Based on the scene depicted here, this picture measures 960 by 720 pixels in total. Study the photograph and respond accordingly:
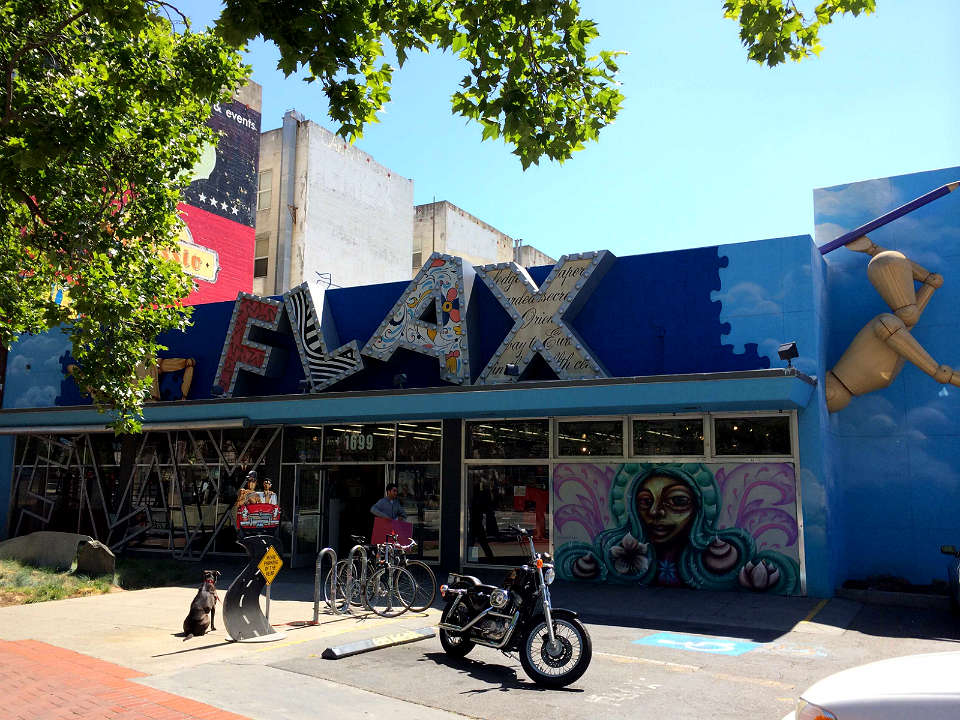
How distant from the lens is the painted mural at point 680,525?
1326 cm

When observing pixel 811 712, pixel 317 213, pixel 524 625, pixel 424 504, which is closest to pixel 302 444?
pixel 424 504

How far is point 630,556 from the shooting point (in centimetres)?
1433

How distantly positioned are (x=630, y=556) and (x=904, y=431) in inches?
215

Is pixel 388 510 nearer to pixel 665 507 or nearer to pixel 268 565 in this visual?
pixel 268 565

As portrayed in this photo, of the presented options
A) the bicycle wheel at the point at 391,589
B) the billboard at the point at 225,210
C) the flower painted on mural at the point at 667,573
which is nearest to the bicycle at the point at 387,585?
the bicycle wheel at the point at 391,589

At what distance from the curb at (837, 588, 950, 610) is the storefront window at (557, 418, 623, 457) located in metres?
4.35

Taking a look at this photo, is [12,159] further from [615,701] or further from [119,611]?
[615,701]

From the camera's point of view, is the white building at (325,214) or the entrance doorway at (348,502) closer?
the entrance doorway at (348,502)

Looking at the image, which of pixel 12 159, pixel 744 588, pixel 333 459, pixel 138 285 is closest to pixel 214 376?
pixel 333 459

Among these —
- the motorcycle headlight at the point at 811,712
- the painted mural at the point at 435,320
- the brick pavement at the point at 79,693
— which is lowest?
the brick pavement at the point at 79,693

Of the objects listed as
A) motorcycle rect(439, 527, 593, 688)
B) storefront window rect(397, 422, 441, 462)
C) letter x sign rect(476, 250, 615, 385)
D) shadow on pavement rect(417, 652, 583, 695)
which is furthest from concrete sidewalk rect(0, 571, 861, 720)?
letter x sign rect(476, 250, 615, 385)

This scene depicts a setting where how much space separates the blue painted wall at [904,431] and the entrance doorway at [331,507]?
30.3 ft

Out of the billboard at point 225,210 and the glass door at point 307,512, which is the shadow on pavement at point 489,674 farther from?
the billboard at point 225,210

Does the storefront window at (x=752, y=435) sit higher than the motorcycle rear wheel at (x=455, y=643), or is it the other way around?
the storefront window at (x=752, y=435)
